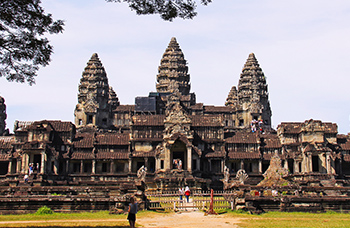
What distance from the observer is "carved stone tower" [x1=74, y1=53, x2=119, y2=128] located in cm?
7819

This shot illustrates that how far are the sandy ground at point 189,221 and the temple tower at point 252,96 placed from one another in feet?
184

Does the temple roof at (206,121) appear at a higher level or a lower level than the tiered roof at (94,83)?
lower

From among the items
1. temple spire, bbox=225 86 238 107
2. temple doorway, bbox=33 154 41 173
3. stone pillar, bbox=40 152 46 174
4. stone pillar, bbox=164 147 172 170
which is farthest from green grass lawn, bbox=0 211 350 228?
temple spire, bbox=225 86 238 107

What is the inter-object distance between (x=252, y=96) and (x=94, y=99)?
94.1 feet

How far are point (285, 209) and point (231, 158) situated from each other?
88.0 ft

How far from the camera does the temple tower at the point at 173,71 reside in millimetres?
91875

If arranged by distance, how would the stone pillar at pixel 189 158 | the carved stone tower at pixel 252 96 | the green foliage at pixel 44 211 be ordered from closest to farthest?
the green foliage at pixel 44 211 < the stone pillar at pixel 189 158 < the carved stone tower at pixel 252 96

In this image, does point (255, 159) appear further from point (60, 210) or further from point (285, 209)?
point (60, 210)

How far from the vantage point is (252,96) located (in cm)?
8119

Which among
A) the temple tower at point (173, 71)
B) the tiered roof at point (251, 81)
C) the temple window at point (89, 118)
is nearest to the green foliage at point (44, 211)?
the temple window at point (89, 118)

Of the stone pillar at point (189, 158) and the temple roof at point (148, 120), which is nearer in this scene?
the stone pillar at point (189, 158)

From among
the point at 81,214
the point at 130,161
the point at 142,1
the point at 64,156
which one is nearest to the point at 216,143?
the point at 130,161

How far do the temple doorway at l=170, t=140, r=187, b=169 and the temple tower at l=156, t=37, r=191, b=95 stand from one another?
127 feet

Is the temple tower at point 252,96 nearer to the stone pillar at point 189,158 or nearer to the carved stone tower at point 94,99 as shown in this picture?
the carved stone tower at point 94,99
